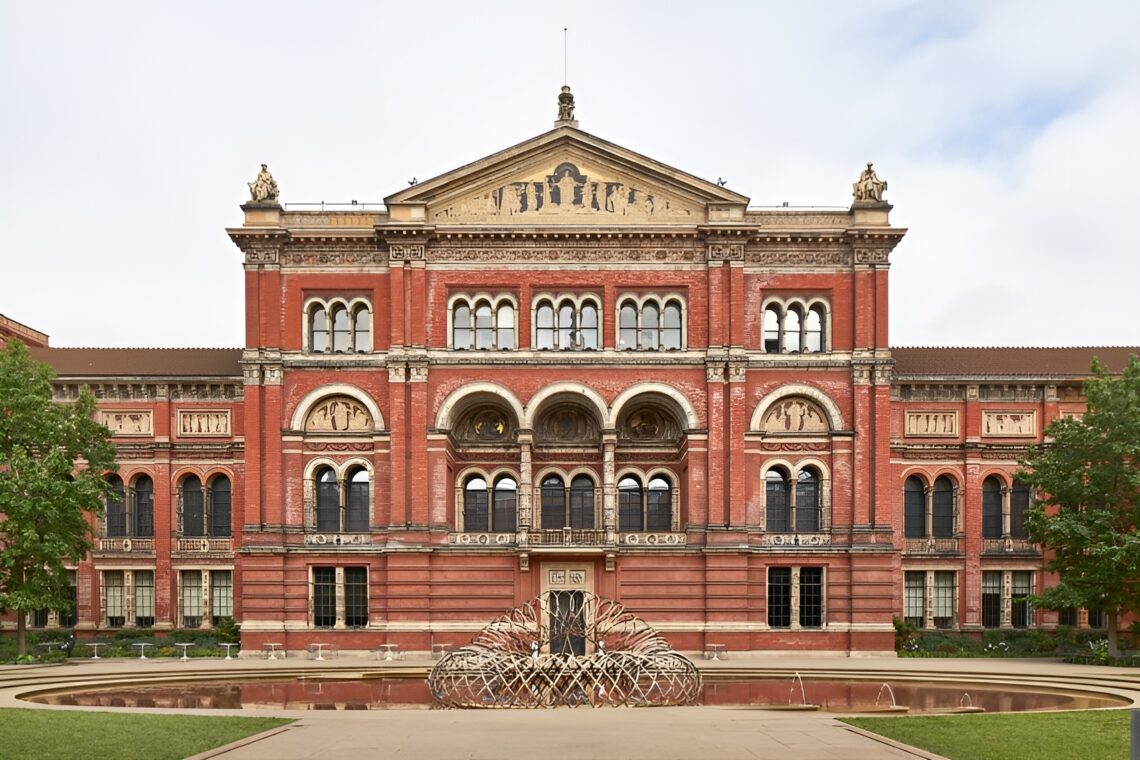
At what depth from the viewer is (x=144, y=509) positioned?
5359cm

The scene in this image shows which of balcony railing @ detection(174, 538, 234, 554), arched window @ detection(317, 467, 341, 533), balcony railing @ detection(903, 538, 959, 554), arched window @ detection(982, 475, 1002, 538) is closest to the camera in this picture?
arched window @ detection(317, 467, 341, 533)

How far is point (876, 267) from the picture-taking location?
48.4 metres

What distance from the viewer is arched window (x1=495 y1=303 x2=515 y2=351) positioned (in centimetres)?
4866

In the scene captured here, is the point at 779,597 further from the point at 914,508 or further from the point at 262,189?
the point at 262,189

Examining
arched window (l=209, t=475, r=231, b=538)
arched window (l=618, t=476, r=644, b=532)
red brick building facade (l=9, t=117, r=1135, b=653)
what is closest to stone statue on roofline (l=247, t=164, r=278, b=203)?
red brick building facade (l=9, t=117, r=1135, b=653)

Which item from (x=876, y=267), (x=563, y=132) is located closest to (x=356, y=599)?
(x=563, y=132)

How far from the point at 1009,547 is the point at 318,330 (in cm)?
3333

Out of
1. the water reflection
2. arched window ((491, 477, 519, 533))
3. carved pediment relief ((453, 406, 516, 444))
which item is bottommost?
the water reflection

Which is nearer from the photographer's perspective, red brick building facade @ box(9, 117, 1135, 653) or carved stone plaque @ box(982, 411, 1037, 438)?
red brick building facade @ box(9, 117, 1135, 653)

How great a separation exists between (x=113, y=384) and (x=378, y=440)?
1454 centimetres

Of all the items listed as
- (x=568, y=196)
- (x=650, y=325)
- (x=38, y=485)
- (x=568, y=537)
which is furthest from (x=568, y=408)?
(x=38, y=485)

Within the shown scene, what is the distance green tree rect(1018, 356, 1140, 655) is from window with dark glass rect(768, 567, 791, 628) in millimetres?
9970

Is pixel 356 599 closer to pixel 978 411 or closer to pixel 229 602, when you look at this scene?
pixel 229 602

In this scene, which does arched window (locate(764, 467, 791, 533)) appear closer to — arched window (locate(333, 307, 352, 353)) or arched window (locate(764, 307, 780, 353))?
arched window (locate(764, 307, 780, 353))
